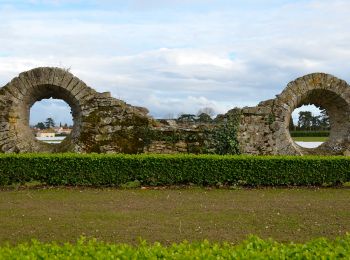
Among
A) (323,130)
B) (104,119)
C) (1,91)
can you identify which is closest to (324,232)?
(104,119)

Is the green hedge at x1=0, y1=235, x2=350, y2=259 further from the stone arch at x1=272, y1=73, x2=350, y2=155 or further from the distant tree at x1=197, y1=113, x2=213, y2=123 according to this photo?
the distant tree at x1=197, y1=113, x2=213, y2=123

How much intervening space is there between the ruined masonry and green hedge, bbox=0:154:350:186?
1973 millimetres

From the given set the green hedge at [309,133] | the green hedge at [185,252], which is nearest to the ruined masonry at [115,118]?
the green hedge at [185,252]

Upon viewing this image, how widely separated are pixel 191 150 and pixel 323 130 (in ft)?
69.2

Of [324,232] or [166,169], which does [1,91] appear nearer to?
[166,169]

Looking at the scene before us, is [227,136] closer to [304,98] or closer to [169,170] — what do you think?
[304,98]

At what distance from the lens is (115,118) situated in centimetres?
1439

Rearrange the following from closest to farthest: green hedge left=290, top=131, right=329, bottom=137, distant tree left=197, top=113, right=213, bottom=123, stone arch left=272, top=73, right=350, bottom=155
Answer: stone arch left=272, top=73, right=350, bottom=155 → distant tree left=197, top=113, right=213, bottom=123 → green hedge left=290, top=131, right=329, bottom=137

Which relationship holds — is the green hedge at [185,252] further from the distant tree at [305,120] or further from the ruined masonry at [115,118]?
the distant tree at [305,120]

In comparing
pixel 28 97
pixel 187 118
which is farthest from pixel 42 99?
pixel 187 118

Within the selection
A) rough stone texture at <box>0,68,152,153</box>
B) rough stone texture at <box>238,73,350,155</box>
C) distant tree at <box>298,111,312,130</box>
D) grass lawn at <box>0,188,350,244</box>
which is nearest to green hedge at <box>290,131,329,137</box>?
distant tree at <box>298,111,312,130</box>

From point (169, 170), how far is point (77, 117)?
3970mm

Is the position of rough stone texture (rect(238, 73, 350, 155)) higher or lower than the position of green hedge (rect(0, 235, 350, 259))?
higher

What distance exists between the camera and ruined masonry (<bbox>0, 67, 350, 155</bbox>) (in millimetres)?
14023
